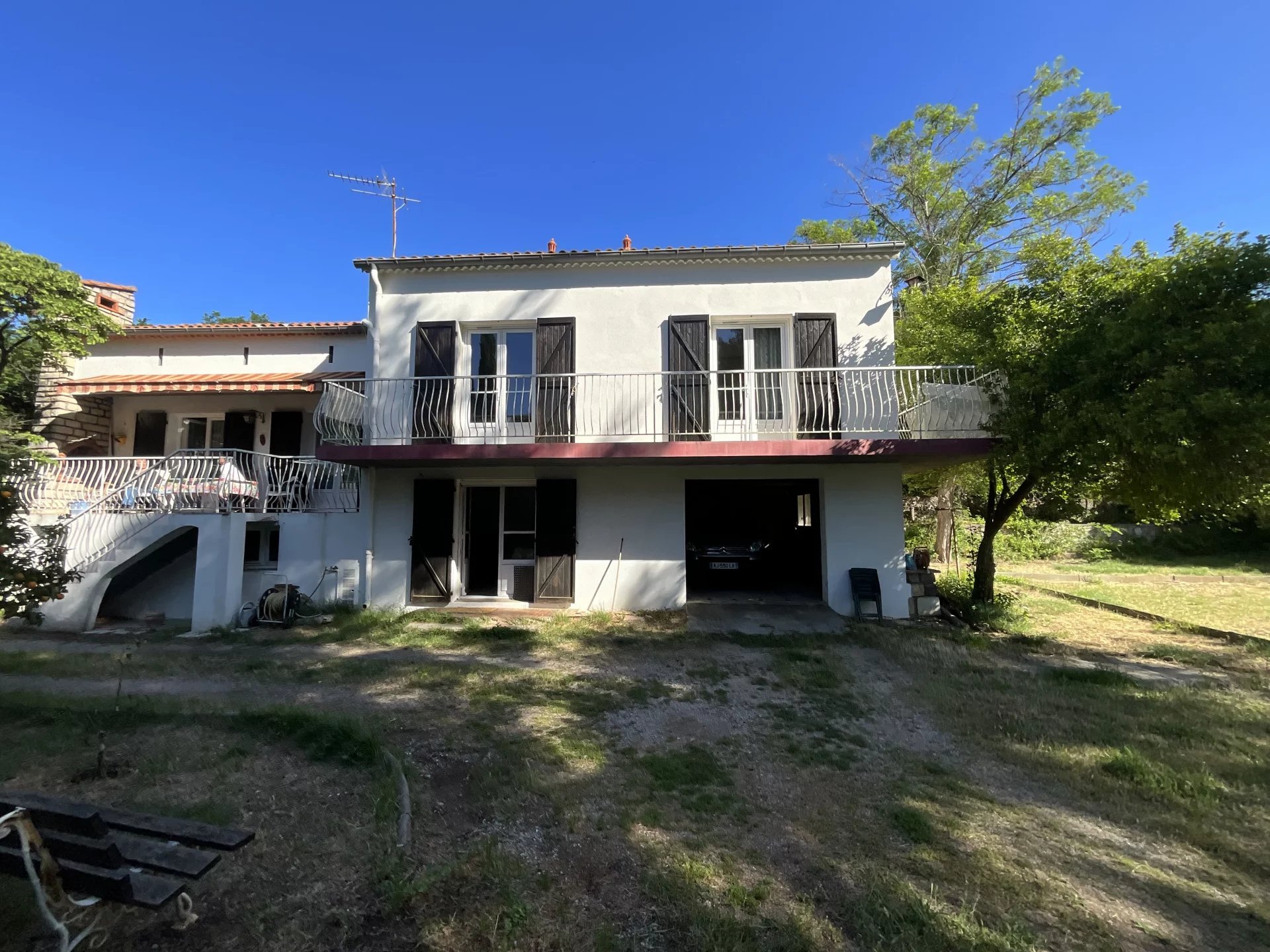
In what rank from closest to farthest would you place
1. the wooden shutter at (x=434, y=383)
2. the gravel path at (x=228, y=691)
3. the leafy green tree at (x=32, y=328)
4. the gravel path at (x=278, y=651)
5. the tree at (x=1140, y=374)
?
the gravel path at (x=228, y=691), the tree at (x=1140, y=374), the gravel path at (x=278, y=651), the wooden shutter at (x=434, y=383), the leafy green tree at (x=32, y=328)

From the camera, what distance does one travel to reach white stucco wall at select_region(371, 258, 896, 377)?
920cm

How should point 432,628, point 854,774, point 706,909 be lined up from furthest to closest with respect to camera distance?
point 432,628 → point 854,774 → point 706,909

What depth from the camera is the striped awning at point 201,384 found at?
10680 mm

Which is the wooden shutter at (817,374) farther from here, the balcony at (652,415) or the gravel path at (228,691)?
the gravel path at (228,691)

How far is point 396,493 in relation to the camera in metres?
9.47

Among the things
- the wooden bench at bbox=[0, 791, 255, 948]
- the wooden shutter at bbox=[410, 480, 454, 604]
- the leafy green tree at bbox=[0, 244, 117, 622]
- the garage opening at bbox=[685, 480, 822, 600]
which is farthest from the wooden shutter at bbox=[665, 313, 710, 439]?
the leafy green tree at bbox=[0, 244, 117, 622]

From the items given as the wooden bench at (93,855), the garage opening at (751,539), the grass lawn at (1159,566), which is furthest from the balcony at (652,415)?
the grass lawn at (1159,566)

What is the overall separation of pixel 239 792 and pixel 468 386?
7.14 meters

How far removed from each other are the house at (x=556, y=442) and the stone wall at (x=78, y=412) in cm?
268

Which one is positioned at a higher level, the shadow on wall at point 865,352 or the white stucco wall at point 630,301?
the white stucco wall at point 630,301

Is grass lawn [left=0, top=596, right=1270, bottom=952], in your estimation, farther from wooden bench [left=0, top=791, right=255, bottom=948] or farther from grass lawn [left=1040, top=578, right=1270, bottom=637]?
grass lawn [left=1040, top=578, right=1270, bottom=637]

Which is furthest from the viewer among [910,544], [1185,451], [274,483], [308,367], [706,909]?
[910,544]

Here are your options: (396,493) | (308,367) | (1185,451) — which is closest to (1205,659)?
(1185,451)

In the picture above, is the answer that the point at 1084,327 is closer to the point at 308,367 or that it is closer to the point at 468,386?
the point at 468,386
